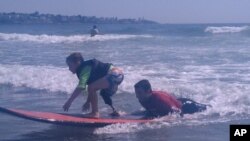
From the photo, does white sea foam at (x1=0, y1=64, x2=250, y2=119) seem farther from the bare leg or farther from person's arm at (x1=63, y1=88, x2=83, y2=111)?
person's arm at (x1=63, y1=88, x2=83, y2=111)

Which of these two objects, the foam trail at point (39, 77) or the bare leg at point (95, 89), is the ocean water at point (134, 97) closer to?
the foam trail at point (39, 77)

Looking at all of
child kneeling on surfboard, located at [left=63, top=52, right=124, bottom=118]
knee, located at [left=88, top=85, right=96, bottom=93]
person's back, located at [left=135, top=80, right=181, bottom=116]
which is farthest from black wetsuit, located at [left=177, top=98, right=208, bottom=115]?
knee, located at [left=88, top=85, right=96, bottom=93]

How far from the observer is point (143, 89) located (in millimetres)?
7531

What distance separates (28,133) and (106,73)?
1.47 m

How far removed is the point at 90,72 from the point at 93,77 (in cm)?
17

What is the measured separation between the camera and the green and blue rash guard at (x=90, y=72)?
7.25 meters

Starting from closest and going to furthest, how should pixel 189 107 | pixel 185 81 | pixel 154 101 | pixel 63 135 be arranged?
1. pixel 63 135
2. pixel 154 101
3. pixel 189 107
4. pixel 185 81

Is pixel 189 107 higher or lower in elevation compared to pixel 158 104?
lower

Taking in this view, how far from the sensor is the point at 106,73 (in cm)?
760

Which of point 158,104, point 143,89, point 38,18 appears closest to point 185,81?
point 158,104

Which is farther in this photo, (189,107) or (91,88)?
(189,107)

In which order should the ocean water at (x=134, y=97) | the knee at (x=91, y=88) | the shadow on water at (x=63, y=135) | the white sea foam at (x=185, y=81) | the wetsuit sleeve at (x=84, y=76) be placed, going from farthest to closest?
the white sea foam at (x=185, y=81) < the knee at (x=91, y=88) < the wetsuit sleeve at (x=84, y=76) < the ocean water at (x=134, y=97) < the shadow on water at (x=63, y=135)

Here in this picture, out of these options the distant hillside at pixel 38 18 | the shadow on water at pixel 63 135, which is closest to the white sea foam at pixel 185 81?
the shadow on water at pixel 63 135

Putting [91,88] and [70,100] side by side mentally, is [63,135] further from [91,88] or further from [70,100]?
[91,88]
